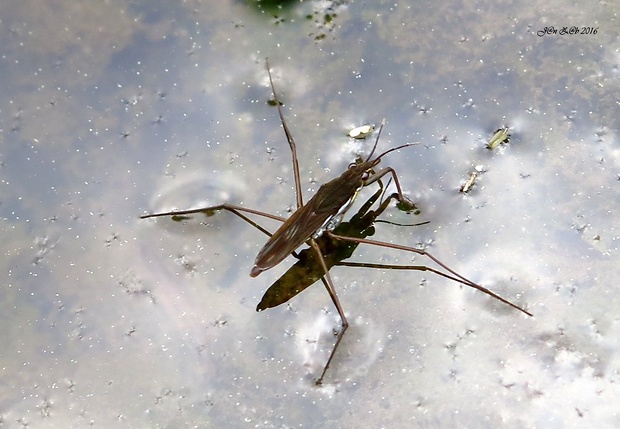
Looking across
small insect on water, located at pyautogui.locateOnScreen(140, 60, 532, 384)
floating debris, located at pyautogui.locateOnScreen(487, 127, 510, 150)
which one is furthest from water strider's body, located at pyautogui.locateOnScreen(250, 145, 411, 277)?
floating debris, located at pyautogui.locateOnScreen(487, 127, 510, 150)

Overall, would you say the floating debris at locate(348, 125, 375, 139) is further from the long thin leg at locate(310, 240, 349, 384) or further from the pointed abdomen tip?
the pointed abdomen tip

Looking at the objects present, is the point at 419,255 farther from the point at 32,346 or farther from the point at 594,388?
the point at 32,346

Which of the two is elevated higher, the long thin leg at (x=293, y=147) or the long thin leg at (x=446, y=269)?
the long thin leg at (x=293, y=147)

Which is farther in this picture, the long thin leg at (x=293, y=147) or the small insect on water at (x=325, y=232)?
the long thin leg at (x=293, y=147)

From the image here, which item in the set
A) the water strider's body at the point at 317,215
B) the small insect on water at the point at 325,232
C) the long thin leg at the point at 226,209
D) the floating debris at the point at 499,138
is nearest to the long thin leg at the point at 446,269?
the small insect on water at the point at 325,232

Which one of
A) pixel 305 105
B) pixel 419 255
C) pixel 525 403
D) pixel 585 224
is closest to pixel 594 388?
pixel 525 403

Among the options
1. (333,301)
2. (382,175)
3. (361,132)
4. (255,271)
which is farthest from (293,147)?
(333,301)

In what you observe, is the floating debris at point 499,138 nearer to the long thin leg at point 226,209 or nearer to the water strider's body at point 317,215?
the water strider's body at point 317,215

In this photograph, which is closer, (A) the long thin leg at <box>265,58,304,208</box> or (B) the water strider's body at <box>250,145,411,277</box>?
(B) the water strider's body at <box>250,145,411,277</box>
